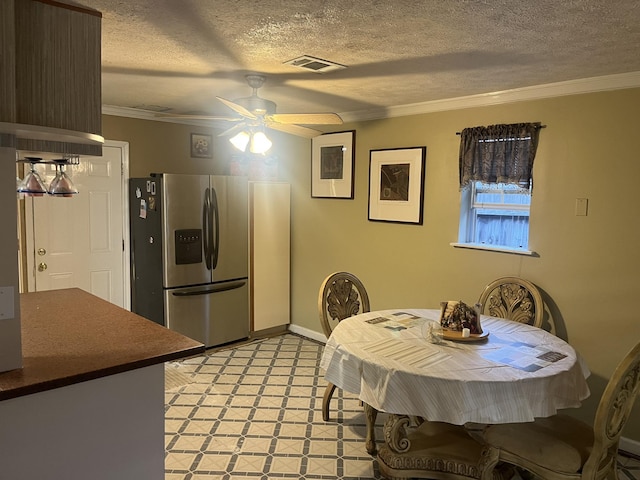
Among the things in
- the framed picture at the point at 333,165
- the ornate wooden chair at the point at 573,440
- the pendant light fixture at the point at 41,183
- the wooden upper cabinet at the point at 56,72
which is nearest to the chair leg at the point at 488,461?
the ornate wooden chair at the point at 573,440

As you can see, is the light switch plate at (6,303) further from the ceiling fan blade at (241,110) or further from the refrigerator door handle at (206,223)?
the refrigerator door handle at (206,223)

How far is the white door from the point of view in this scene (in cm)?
412

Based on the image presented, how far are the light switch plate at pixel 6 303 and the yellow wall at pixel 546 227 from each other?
3.07 meters

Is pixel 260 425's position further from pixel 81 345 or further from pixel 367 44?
pixel 367 44

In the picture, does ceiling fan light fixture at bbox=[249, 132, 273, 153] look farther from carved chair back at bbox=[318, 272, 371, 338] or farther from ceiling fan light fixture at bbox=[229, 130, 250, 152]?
carved chair back at bbox=[318, 272, 371, 338]

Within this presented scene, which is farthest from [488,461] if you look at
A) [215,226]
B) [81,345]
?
[215,226]

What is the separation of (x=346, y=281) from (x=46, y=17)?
95.8 inches

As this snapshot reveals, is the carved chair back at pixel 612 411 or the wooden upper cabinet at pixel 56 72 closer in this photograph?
the wooden upper cabinet at pixel 56 72

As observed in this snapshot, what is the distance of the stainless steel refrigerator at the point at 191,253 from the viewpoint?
437 centimetres

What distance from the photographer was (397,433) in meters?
2.47

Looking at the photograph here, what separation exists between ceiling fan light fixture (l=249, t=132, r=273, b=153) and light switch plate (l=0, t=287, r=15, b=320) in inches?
66.3

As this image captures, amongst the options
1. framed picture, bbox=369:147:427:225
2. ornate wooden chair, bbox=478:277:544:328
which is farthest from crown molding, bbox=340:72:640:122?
ornate wooden chair, bbox=478:277:544:328

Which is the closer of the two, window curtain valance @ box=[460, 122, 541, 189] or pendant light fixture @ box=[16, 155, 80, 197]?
pendant light fixture @ box=[16, 155, 80, 197]

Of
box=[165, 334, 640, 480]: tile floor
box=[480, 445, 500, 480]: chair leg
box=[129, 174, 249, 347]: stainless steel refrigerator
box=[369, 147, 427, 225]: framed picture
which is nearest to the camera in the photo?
box=[480, 445, 500, 480]: chair leg
